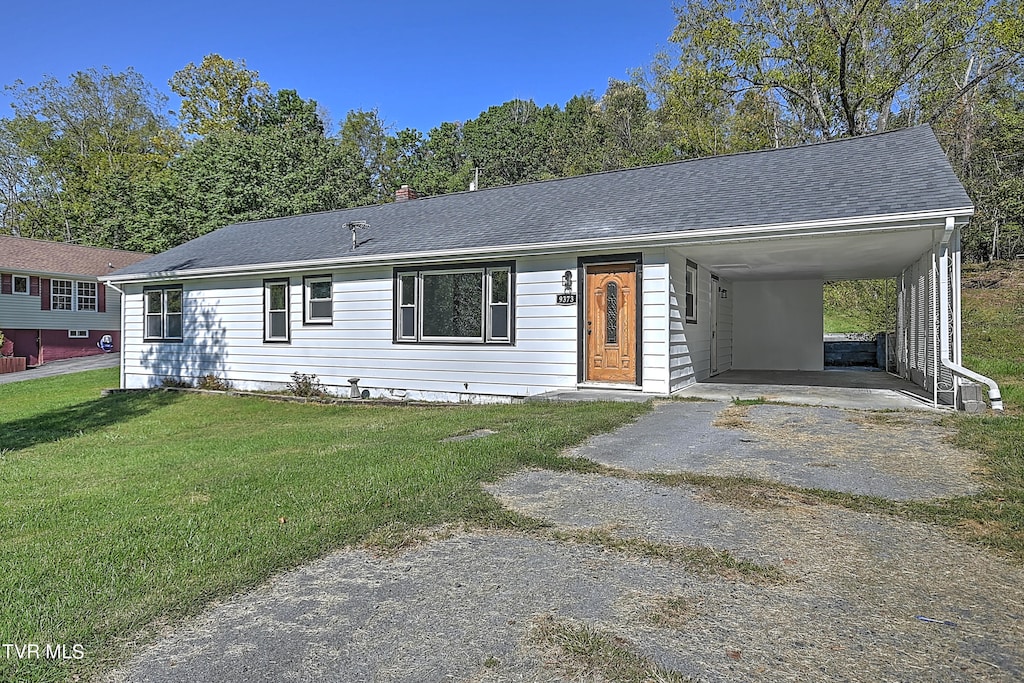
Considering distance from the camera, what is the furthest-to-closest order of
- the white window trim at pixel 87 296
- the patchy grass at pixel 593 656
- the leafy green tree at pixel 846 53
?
the white window trim at pixel 87 296
the leafy green tree at pixel 846 53
the patchy grass at pixel 593 656

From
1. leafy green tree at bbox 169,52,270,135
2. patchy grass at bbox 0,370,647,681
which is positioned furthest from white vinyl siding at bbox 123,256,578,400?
leafy green tree at bbox 169,52,270,135

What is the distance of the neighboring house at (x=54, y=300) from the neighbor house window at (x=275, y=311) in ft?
40.2

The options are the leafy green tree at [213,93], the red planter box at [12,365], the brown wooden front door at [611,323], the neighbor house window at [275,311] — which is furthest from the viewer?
the leafy green tree at [213,93]

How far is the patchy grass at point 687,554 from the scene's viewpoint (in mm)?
2998

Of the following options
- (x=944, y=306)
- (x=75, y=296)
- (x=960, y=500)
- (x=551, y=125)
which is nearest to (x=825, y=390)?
(x=944, y=306)

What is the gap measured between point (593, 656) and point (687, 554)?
1.17 m

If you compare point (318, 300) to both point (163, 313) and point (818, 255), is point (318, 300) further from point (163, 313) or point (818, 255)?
point (818, 255)

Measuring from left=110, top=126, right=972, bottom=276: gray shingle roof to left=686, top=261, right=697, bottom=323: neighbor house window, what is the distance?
1.25 m

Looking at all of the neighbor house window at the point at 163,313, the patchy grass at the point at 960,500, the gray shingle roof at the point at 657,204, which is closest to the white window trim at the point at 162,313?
the neighbor house window at the point at 163,313

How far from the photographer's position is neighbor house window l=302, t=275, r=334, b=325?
40.5 ft

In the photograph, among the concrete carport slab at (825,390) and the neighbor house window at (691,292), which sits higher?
the neighbor house window at (691,292)

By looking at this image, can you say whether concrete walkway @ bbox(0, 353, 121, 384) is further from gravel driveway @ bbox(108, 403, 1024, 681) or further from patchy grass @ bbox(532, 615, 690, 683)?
patchy grass @ bbox(532, 615, 690, 683)

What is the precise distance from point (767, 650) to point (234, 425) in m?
8.86

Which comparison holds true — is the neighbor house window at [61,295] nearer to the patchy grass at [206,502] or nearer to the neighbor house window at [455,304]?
the patchy grass at [206,502]
